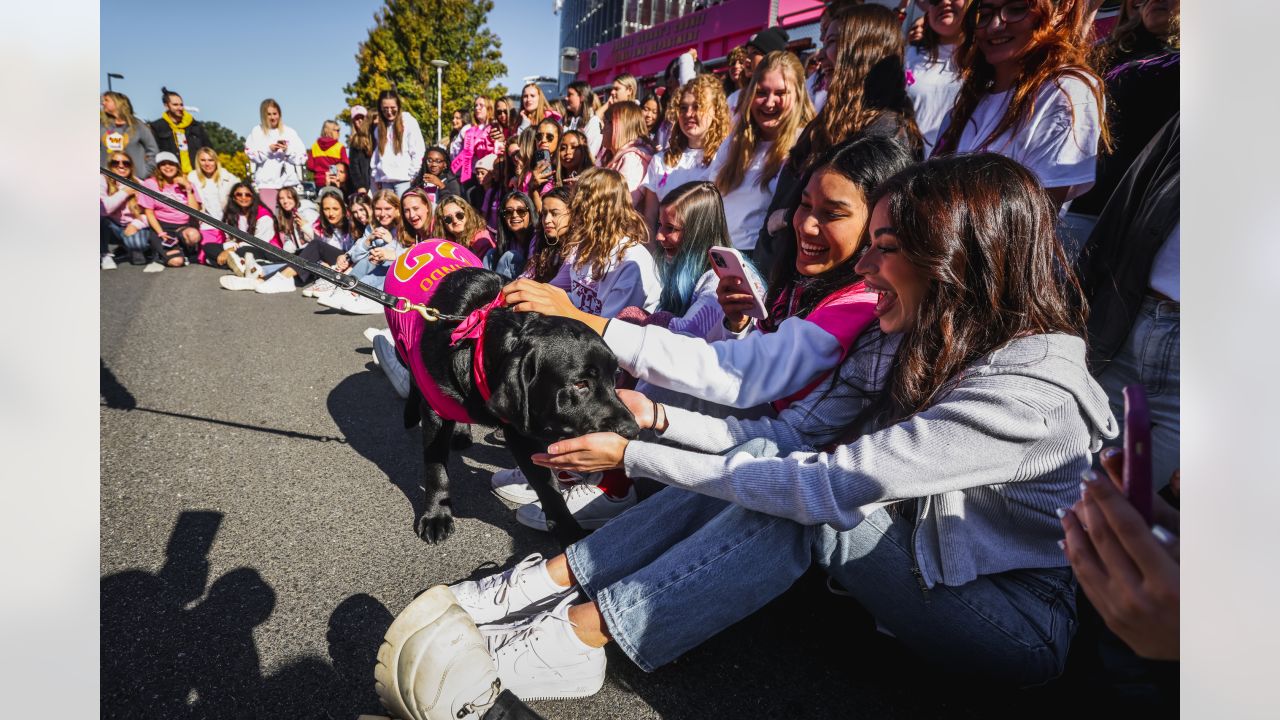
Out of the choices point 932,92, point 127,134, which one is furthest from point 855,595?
point 127,134

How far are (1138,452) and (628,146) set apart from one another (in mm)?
4757

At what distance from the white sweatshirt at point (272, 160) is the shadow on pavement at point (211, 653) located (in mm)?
9554

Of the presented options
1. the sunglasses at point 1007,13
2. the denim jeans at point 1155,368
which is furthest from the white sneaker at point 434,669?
the sunglasses at point 1007,13

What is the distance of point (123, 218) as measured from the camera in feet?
29.2

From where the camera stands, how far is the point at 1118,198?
187cm

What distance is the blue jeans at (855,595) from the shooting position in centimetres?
139

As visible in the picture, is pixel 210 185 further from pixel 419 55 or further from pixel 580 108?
pixel 419 55

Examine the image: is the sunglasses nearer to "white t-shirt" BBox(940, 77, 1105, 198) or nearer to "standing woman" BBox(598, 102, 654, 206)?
"white t-shirt" BBox(940, 77, 1105, 198)

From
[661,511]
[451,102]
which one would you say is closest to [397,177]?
[661,511]

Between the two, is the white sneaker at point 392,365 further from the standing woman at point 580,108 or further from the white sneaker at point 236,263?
the white sneaker at point 236,263

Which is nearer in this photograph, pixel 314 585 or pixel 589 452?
pixel 589 452

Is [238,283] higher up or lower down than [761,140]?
lower down

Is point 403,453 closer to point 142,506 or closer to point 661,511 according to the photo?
point 142,506
